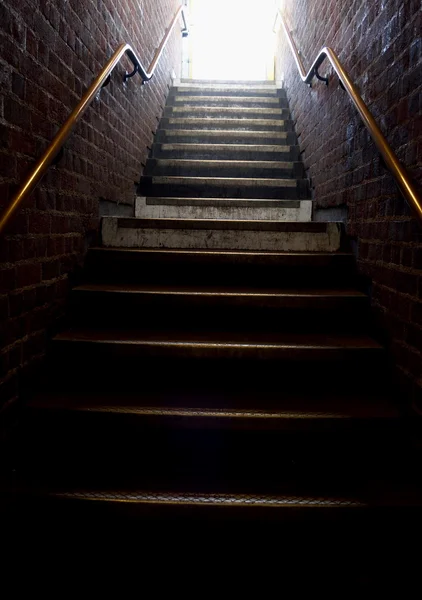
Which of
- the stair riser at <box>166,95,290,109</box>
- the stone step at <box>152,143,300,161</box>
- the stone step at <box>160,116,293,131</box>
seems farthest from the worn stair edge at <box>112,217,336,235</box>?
the stair riser at <box>166,95,290,109</box>

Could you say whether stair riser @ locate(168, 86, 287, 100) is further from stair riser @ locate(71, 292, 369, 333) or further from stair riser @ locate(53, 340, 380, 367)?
stair riser @ locate(53, 340, 380, 367)

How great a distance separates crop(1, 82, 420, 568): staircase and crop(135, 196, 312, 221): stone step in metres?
0.61

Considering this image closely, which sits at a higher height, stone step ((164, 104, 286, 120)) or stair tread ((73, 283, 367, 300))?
stone step ((164, 104, 286, 120))

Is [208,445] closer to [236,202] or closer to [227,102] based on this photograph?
[236,202]

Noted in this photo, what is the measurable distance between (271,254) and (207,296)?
47 cm

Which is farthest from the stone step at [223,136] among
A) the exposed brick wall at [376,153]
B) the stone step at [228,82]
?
the stone step at [228,82]

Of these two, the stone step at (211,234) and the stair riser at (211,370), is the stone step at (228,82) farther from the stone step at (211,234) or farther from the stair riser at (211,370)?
the stair riser at (211,370)

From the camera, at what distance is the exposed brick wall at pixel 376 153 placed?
5.28 feet

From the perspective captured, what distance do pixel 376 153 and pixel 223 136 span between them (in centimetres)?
253

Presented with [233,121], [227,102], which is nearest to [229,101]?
[227,102]

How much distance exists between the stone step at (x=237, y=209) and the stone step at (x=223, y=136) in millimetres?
1326

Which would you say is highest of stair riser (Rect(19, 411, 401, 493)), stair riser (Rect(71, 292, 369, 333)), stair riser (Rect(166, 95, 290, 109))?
stair riser (Rect(166, 95, 290, 109))

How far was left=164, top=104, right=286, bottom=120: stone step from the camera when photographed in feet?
15.3

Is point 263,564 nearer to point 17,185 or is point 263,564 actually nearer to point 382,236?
point 382,236
